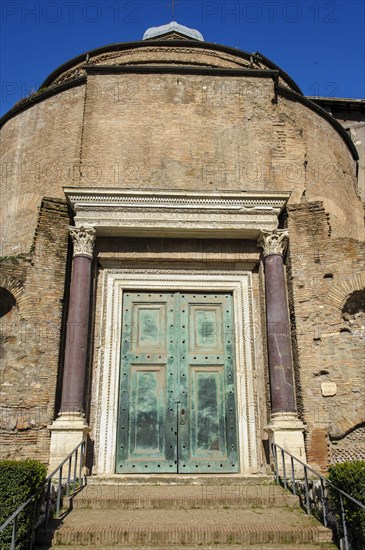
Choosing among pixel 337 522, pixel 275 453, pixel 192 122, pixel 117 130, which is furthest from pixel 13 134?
pixel 337 522

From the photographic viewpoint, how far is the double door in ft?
32.6

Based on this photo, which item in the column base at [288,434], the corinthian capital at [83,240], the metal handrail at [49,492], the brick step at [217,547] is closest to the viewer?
the metal handrail at [49,492]

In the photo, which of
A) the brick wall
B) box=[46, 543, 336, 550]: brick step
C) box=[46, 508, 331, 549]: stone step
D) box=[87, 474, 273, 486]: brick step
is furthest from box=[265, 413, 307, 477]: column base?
the brick wall

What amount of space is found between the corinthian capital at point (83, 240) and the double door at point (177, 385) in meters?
1.26

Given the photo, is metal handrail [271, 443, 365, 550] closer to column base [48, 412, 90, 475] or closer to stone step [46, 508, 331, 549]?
stone step [46, 508, 331, 549]

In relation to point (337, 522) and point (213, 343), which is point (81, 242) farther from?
point (337, 522)

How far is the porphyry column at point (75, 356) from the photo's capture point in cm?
909

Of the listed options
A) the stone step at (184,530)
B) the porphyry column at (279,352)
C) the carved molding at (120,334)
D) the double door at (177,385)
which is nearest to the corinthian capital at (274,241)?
the porphyry column at (279,352)

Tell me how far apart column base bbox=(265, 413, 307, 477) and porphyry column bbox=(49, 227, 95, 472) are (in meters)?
3.26

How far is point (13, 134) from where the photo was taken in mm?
14273

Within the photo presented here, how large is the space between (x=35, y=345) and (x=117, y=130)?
17.3 feet

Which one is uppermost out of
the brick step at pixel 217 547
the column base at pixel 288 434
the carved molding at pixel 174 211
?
the carved molding at pixel 174 211

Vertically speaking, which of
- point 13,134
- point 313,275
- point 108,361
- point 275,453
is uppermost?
point 13,134

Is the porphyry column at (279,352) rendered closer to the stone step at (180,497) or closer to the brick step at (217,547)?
the stone step at (180,497)
